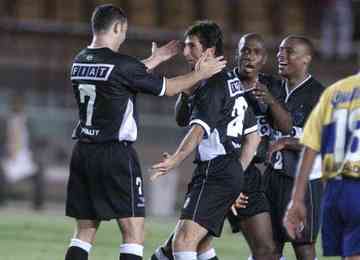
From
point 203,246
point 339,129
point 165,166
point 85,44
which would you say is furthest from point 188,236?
point 85,44

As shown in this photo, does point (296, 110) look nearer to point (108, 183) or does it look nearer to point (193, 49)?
point (193, 49)

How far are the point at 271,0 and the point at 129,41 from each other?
4283 mm

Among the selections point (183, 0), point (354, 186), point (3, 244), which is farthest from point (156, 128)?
point (354, 186)

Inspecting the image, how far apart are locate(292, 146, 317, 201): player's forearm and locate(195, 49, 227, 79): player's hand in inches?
77.8

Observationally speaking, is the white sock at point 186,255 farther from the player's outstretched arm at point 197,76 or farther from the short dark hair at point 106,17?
the short dark hair at point 106,17

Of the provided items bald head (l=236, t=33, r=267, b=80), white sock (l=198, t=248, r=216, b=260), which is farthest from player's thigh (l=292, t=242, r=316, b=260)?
bald head (l=236, t=33, r=267, b=80)

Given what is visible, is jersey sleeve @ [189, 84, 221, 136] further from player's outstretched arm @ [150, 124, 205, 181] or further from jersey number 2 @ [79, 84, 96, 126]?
jersey number 2 @ [79, 84, 96, 126]

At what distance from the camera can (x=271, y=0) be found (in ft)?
87.9

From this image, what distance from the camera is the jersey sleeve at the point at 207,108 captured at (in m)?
9.34

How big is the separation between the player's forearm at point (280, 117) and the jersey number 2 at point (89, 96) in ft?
4.86

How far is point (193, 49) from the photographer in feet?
31.6

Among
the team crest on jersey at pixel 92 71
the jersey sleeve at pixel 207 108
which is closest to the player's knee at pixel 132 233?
the jersey sleeve at pixel 207 108

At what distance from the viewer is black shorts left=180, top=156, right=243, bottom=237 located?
9.45 metres

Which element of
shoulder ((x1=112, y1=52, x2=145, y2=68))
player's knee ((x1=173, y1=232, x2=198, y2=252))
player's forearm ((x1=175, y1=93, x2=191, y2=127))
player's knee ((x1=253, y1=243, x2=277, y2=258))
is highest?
shoulder ((x1=112, y1=52, x2=145, y2=68))
